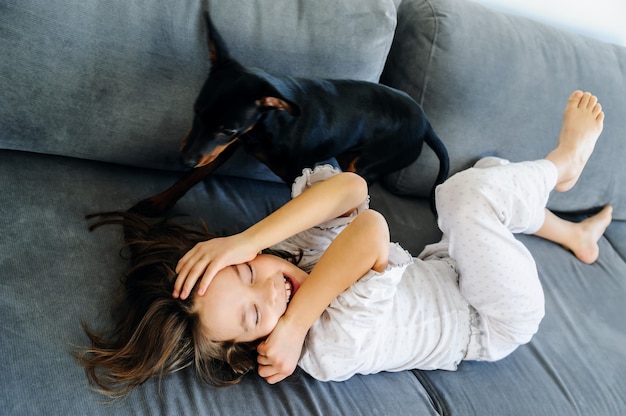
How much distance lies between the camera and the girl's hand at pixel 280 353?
0.99 metres

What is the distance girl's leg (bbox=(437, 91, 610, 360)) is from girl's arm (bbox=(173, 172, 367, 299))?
0.25 metres

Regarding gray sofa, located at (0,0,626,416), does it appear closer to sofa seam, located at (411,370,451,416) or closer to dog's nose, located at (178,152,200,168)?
sofa seam, located at (411,370,451,416)

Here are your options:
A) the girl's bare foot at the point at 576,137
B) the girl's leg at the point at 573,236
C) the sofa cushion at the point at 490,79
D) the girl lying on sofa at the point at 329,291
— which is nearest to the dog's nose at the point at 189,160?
the girl lying on sofa at the point at 329,291

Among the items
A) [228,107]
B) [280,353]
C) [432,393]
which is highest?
[228,107]

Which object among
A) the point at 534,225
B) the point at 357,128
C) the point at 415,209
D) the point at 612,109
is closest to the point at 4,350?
the point at 357,128

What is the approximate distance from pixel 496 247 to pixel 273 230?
523mm

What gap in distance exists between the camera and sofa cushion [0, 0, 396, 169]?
1.04 metres

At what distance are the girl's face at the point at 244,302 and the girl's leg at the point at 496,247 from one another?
0.46 meters

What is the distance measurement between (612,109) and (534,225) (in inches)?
21.3

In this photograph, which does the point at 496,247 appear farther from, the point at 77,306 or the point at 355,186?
the point at 77,306

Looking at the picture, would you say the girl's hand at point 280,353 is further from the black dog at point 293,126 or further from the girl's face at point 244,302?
the black dog at point 293,126

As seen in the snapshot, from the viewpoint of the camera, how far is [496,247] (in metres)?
1.16

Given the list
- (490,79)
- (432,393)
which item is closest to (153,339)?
(432,393)

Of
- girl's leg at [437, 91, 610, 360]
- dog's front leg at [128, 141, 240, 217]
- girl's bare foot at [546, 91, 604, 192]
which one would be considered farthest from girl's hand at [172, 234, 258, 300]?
girl's bare foot at [546, 91, 604, 192]
